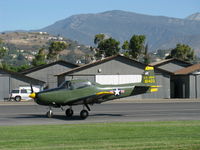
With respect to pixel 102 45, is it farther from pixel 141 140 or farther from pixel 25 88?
pixel 141 140

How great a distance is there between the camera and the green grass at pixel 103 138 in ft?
41.3

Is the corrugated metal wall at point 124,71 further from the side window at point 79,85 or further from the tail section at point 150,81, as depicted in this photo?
the side window at point 79,85

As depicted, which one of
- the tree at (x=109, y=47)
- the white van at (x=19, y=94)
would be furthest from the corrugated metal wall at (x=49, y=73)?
the tree at (x=109, y=47)

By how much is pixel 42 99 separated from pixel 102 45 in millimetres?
72819

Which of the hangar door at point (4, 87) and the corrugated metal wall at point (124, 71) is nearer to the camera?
the hangar door at point (4, 87)

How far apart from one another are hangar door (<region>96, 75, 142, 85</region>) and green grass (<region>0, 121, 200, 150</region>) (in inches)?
1610

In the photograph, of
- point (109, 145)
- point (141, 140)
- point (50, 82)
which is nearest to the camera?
point (109, 145)

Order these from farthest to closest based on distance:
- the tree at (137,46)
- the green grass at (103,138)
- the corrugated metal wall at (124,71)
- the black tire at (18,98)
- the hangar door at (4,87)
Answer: the tree at (137,46) < the corrugated metal wall at (124,71) < the hangar door at (4,87) < the black tire at (18,98) < the green grass at (103,138)

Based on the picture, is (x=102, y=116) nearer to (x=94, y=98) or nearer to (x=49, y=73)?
(x=94, y=98)

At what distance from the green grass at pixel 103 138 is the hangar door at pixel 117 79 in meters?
40.9

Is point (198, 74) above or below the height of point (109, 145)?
above

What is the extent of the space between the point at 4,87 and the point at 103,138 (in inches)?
1797

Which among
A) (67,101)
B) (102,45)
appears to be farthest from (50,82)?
(67,101)

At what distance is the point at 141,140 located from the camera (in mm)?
13945
